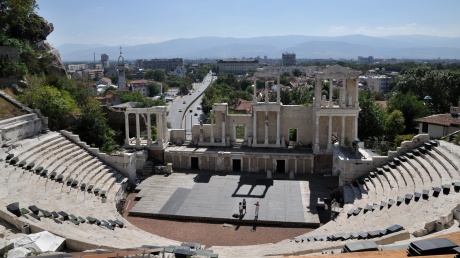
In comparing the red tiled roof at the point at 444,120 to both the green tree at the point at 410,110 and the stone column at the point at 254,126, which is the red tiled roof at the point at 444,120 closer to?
the green tree at the point at 410,110

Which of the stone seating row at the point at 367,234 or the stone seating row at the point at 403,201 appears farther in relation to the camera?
the stone seating row at the point at 403,201

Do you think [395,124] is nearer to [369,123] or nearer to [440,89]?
[369,123]

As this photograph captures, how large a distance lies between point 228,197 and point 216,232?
505cm

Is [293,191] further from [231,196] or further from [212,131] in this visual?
[212,131]

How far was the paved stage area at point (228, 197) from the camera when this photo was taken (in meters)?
24.4

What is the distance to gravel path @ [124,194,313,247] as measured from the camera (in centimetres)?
2144

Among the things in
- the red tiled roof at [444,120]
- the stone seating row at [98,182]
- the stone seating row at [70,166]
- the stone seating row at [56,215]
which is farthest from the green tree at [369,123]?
the stone seating row at [56,215]

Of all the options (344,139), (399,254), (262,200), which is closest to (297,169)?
(344,139)

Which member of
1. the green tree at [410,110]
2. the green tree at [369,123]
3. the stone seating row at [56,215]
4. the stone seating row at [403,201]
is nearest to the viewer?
the stone seating row at [56,215]

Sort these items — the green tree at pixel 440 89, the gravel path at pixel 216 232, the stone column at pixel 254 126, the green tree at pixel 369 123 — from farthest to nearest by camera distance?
1. the green tree at pixel 440 89
2. the green tree at pixel 369 123
3. the stone column at pixel 254 126
4. the gravel path at pixel 216 232

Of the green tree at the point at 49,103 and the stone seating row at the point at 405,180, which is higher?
the green tree at the point at 49,103

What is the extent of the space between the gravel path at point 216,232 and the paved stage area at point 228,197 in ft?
2.19

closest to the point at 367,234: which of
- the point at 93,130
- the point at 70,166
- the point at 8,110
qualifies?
the point at 70,166

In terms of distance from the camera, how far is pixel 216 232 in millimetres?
22531
